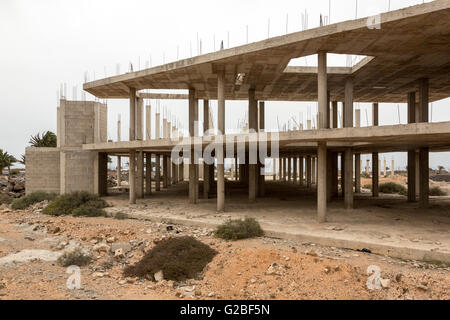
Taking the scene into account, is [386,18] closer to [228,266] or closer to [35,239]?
[228,266]

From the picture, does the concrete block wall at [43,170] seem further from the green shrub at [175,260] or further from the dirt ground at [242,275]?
the green shrub at [175,260]

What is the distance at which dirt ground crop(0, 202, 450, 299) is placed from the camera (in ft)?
18.4

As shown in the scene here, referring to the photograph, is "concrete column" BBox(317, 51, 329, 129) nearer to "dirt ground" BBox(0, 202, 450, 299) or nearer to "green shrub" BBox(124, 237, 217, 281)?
"dirt ground" BBox(0, 202, 450, 299)

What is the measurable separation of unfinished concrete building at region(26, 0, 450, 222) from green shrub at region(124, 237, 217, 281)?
4.70 m

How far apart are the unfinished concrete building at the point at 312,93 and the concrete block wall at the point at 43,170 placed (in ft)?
0.26

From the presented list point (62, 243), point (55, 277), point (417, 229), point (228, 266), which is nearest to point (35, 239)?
point (62, 243)

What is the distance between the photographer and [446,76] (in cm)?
1361

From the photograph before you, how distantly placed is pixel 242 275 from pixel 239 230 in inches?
94.5

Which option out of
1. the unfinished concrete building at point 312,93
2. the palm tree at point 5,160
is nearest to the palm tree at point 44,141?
the palm tree at point 5,160

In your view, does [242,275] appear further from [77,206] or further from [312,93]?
[312,93]

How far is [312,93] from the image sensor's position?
18.2 m

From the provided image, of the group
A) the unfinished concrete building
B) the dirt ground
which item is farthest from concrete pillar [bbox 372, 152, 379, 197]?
the dirt ground

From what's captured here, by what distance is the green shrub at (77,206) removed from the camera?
1298 cm
